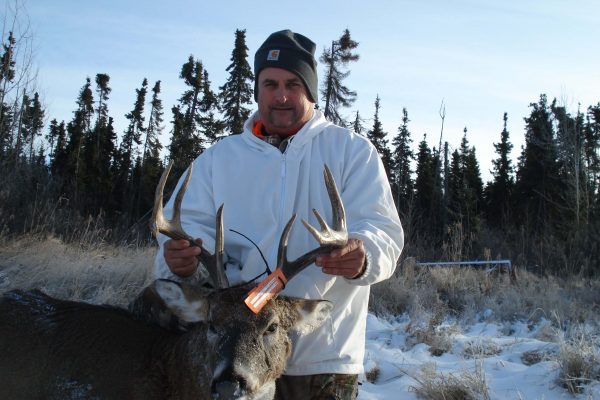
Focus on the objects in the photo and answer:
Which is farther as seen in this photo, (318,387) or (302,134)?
(302,134)

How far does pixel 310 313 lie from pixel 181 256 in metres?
0.82

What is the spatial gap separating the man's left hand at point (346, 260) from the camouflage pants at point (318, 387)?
72 cm

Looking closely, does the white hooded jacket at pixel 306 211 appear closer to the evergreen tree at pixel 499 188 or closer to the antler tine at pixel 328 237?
the antler tine at pixel 328 237

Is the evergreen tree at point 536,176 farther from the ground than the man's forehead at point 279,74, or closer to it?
farther from the ground

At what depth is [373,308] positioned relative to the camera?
8.34 metres

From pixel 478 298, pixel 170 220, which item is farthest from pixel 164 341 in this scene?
pixel 478 298

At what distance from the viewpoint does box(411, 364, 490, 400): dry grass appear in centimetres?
446

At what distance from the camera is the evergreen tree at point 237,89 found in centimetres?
3195

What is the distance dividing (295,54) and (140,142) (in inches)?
1926

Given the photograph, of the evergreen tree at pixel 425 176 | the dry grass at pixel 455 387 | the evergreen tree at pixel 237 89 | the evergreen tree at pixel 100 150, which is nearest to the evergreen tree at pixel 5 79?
the dry grass at pixel 455 387

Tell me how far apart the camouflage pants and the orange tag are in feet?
2.13

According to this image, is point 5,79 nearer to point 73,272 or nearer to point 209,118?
point 73,272

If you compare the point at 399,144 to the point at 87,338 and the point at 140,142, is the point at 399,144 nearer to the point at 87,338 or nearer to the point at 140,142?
the point at 140,142

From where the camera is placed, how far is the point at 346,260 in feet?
10.2
